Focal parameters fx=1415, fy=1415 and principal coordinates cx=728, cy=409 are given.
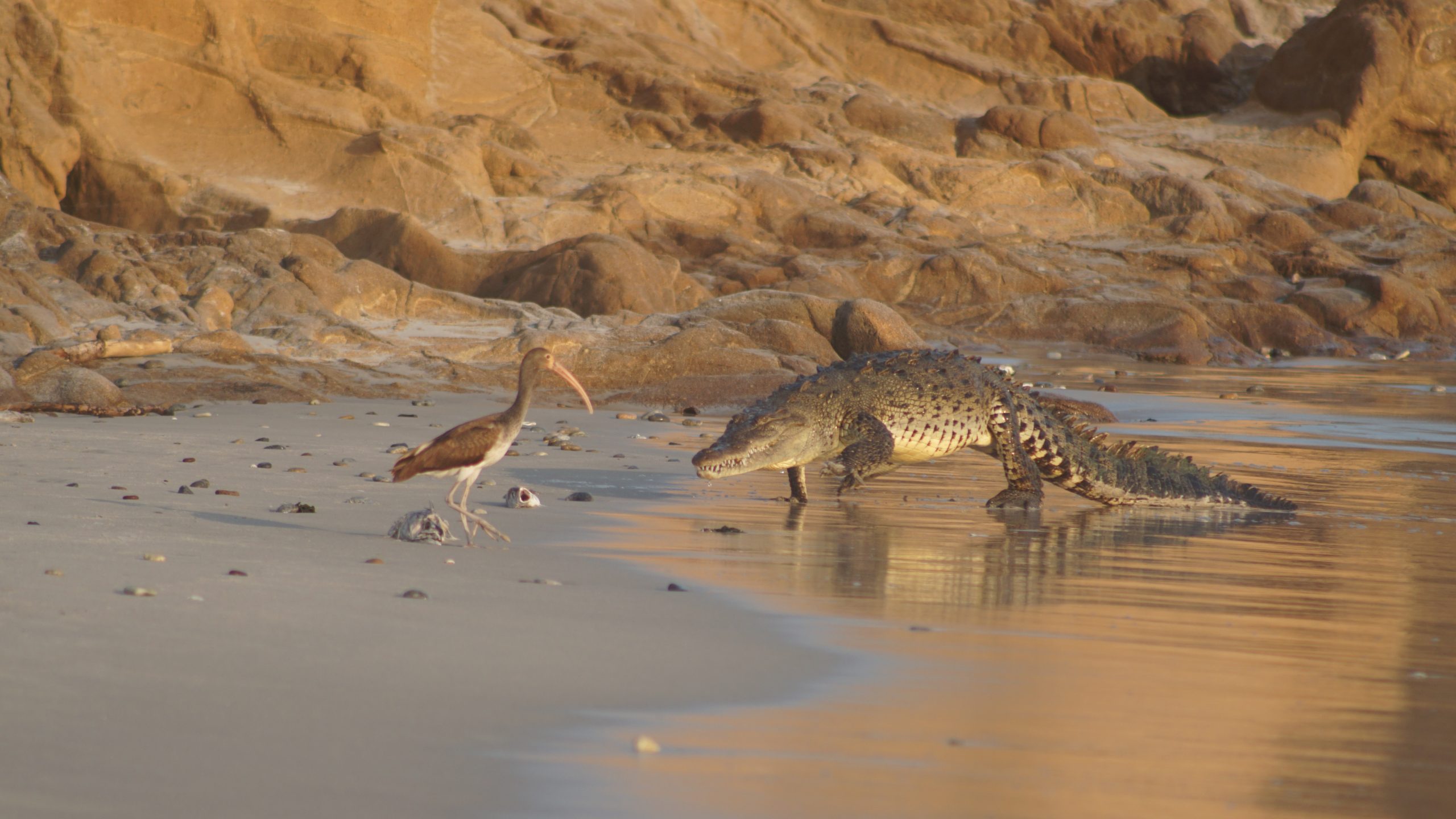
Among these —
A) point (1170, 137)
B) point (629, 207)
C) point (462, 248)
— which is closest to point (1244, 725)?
point (462, 248)

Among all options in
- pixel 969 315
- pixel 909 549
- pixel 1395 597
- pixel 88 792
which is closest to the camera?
pixel 88 792

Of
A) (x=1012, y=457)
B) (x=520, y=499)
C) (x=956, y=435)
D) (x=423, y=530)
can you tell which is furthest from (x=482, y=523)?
(x=1012, y=457)

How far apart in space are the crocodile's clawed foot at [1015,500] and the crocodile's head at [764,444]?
104cm

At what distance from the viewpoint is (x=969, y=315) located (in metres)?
27.6

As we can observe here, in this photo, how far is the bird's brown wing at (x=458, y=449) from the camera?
5.82 m

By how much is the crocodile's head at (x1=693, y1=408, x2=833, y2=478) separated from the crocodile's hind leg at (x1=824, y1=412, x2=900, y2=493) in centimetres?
16

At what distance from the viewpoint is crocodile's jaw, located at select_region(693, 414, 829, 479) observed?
25.9 feet

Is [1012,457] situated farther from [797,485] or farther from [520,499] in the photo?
[520,499]

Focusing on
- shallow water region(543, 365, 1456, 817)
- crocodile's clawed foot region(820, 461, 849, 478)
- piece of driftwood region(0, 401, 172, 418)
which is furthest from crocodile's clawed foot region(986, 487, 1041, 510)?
piece of driftwood region(0, 401, 172, 418)

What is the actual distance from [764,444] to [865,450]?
26.0 inches

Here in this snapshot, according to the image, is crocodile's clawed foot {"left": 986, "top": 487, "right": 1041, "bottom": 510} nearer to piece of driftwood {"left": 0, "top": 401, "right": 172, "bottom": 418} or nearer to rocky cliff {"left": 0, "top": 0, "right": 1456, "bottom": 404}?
rocky cliff {"left": 0, "top": 0, "right": 1456, "bottom": 404}

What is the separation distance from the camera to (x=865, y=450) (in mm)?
8258

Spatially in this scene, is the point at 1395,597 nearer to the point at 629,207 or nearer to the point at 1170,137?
the point at 629,207

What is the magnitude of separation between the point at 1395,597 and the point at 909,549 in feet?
6.63
